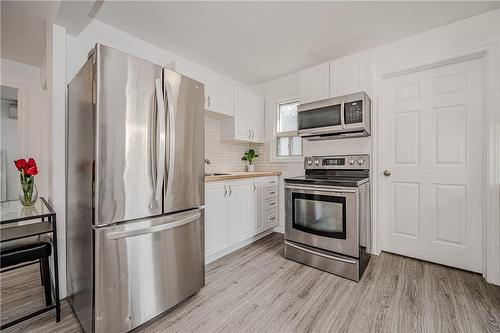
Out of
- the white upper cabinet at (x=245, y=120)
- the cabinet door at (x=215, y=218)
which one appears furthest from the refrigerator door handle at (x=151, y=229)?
the white upper cabinet at (x=245, y=120)

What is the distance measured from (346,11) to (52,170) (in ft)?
9.69

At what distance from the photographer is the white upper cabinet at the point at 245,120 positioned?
3.24m

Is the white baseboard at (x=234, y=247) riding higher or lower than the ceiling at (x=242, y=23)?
lower

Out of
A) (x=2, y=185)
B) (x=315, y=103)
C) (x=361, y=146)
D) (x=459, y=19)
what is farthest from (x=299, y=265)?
(x=2, y=185)

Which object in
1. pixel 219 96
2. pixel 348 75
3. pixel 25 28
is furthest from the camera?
pixel 219 96

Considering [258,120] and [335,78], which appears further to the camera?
[258,120]

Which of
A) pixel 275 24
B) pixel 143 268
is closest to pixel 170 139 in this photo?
pixel 143 268

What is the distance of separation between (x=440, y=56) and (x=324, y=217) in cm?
210

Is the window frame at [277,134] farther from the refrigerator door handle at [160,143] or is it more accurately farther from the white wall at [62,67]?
the refrigerator door handle at [160,143]

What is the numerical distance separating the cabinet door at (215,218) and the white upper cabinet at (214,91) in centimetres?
111

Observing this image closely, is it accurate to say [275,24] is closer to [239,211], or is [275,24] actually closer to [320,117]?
[320,117]

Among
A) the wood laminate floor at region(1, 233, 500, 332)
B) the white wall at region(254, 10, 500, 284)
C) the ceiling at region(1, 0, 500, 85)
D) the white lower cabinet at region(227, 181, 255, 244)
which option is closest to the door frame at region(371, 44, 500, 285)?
the white wall at region(254, 10, 500, 284)

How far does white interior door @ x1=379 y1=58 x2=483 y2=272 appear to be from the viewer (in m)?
2.20

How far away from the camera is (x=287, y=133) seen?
11.6 feet
